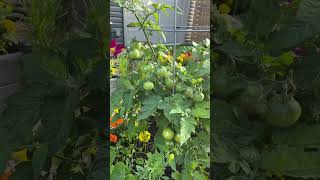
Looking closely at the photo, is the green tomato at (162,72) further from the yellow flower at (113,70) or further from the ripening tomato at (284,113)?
the ripening tomato at (284,113)

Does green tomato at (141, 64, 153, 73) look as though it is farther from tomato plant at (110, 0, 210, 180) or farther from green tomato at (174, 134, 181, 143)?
green tomato at (174, 134, 181, 143)

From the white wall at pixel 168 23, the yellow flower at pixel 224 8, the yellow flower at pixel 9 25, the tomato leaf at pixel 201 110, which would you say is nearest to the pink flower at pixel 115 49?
the white wall at pixel 168 23

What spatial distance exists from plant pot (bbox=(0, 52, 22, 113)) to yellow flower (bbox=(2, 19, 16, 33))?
0.04 metres

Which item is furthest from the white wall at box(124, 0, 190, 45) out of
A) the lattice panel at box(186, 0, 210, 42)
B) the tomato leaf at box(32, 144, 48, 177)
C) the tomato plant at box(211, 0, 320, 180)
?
the tomato plant at box(211, 0, 320, 180)

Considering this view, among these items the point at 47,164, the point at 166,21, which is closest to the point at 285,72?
the point at 47,164

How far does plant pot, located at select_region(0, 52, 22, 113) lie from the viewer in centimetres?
60

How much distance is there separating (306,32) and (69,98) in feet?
1.03

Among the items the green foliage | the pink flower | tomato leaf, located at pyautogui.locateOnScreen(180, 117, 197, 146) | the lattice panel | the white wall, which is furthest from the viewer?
the lattice panel

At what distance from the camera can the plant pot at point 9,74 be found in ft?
1.96

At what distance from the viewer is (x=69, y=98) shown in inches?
20.4

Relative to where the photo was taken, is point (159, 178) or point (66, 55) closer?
point (66, 55)

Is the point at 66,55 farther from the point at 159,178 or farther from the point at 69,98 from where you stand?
the point at 159,178

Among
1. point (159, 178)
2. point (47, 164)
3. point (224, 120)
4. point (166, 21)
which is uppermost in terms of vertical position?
point (166, 21)

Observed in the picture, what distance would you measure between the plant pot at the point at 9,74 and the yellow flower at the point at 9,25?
1.7 inches
